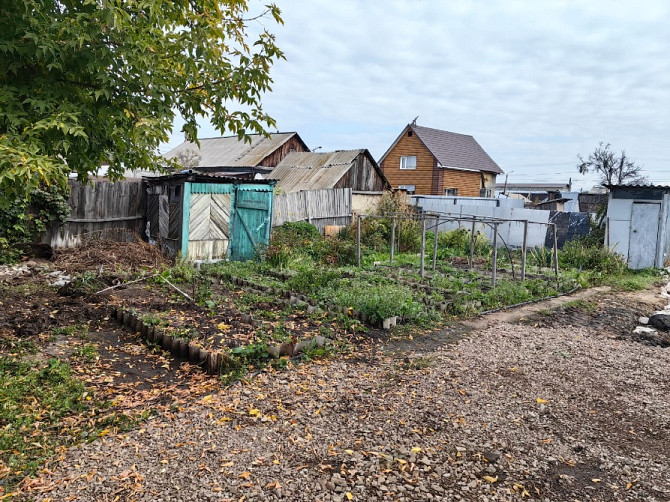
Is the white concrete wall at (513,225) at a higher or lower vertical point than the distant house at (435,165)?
lower

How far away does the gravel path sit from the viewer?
3.41 metres

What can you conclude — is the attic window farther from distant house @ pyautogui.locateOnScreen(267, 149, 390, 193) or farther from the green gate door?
the green gate door

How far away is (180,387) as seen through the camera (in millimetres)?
5141

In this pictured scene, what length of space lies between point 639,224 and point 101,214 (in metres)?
14.9

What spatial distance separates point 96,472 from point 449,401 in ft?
10.3

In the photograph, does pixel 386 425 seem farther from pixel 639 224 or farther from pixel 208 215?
pixel 639 224

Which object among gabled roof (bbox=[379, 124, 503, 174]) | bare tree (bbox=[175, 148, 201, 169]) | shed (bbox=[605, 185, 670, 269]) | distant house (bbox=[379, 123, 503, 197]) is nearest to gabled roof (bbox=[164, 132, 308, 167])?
bare tree (bbox=[175, 148, 201, 169])

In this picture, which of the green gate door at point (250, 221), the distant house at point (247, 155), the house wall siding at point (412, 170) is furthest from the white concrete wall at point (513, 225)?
the house wall siding at point (412, 170)

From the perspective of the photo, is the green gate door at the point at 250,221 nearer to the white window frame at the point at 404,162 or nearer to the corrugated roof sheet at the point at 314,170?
the corrugated roof sheet at the point at 314,170

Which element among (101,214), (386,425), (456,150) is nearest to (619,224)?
(386,425)

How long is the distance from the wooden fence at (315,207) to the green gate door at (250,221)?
132 cm

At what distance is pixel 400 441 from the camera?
4.06 m

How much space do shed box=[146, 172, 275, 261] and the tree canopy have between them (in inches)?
265

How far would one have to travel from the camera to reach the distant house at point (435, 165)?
32.9 meters
